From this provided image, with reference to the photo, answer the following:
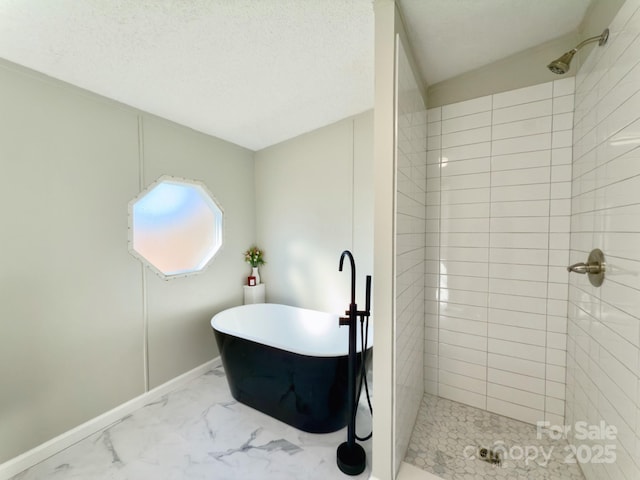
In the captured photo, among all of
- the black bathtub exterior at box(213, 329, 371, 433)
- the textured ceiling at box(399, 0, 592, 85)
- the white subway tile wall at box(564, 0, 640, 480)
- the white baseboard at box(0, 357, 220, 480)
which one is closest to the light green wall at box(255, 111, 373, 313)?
the textured ceiling at box(399, 0, 592, 85)

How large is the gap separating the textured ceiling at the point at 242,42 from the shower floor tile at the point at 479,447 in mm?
2464

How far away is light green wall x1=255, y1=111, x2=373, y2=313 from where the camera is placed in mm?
2516

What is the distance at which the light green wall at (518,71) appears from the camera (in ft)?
4.81

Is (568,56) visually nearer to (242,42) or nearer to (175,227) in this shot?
(242,42)

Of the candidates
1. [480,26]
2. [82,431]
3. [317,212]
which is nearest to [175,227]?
[317,212]

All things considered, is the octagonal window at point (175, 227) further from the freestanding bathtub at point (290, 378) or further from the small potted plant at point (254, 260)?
the freestanding bathtub at point (290, 378)

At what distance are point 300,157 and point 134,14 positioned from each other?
1.73 m

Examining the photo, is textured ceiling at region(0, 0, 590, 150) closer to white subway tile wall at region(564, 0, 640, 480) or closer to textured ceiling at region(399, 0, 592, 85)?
textured ceiling at region(399, 0, 592, 85)

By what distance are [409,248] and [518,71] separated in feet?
4.76

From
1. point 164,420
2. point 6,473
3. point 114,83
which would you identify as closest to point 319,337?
point 164,420

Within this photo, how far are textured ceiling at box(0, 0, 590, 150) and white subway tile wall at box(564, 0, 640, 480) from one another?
0.51m

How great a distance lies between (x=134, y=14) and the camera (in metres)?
1.25

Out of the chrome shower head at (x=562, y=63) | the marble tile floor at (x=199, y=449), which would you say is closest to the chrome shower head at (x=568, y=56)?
the chrome shower head at (x=562, y=63)

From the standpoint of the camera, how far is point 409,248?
5.29ft
